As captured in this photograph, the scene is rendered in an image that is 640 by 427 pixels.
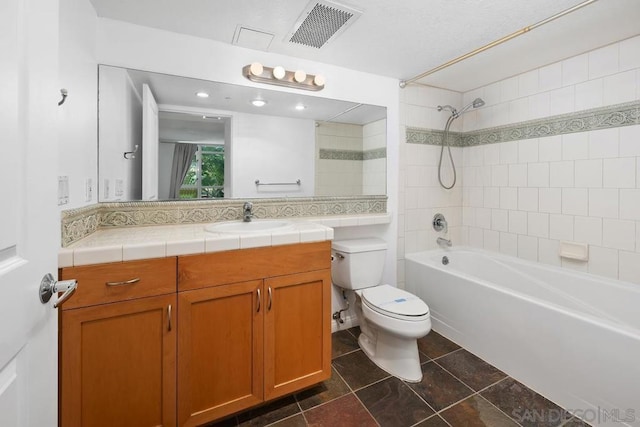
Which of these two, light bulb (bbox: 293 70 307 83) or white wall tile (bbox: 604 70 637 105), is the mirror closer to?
light bulb (bbox: 293 70 307 83)

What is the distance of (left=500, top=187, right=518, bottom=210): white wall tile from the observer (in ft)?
7.88

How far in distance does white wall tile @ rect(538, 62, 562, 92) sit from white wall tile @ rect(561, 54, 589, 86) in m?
0.03

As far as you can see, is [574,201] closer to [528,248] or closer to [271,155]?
[528,248]

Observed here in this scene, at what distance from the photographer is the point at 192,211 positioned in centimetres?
178

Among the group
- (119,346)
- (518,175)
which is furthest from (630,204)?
(119,346)

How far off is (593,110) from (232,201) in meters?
2.49

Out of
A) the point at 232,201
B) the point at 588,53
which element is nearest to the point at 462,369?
the point at 232,201

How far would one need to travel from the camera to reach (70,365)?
3.45ft

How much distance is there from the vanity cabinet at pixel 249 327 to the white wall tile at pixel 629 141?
6.45ft

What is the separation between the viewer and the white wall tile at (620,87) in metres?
1.75

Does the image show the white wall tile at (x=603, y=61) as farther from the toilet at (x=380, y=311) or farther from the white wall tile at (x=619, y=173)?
the toilet at (x=380, y=311)

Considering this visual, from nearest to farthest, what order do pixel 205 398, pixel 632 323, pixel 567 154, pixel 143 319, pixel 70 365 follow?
1. pixel 70 365
2. pixel 143 319
3. pixel 205 398
4. pixel 632 323
5. pixel 567 154

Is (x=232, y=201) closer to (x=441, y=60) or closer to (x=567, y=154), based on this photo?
(x=441, y=60)

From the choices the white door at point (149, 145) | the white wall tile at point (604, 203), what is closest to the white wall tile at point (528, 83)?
the white wall tile at point (604, 203)
